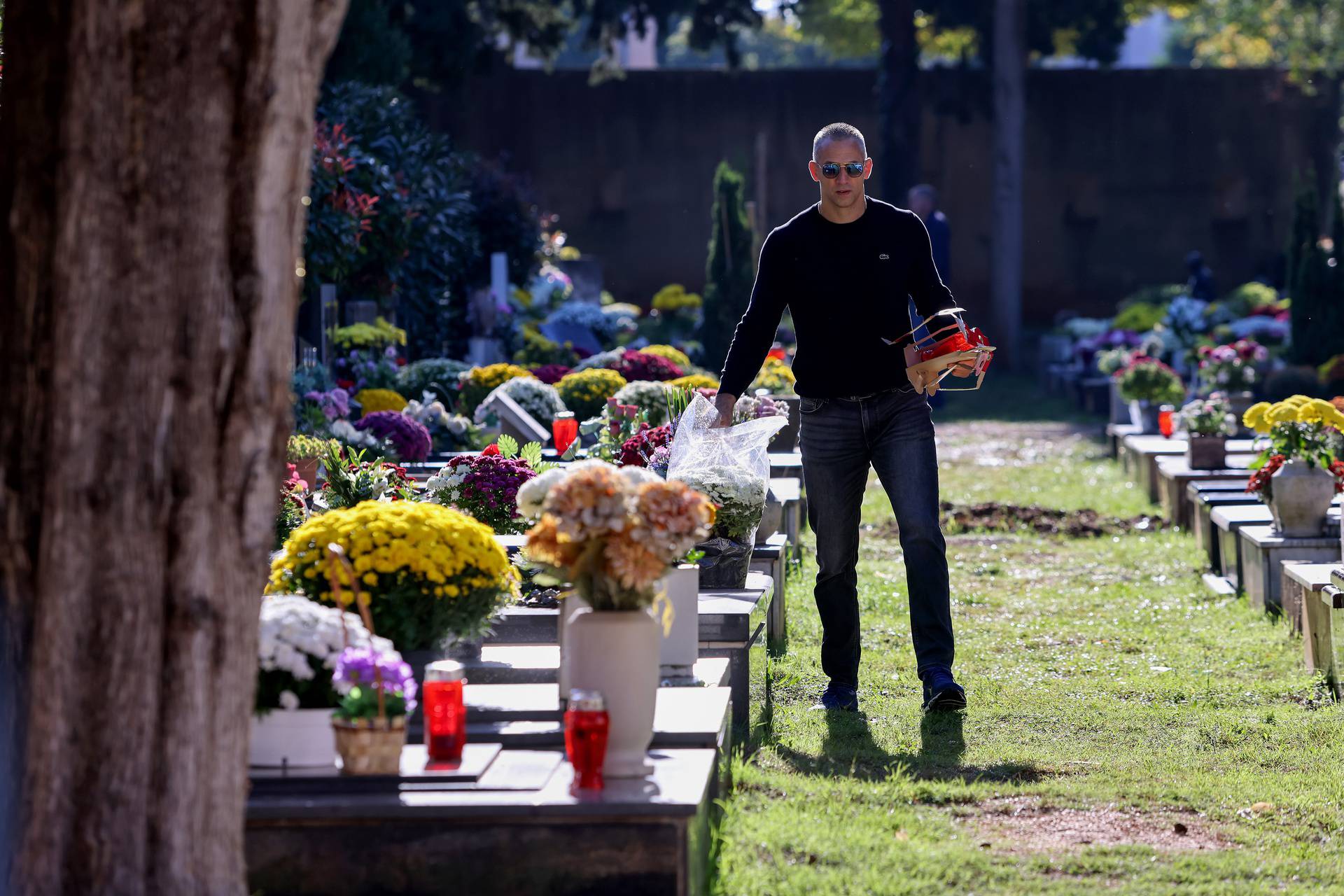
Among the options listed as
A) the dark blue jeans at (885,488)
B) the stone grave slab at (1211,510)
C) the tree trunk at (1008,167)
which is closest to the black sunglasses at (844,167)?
the dark blue jeans at (885,488)

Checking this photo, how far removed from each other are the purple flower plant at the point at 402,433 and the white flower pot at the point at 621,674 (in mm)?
6278

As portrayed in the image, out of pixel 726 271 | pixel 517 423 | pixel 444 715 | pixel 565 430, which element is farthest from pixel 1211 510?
pixel 726 271

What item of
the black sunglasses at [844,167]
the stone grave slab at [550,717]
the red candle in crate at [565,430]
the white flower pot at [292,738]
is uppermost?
the black sunglasses at [844,167]

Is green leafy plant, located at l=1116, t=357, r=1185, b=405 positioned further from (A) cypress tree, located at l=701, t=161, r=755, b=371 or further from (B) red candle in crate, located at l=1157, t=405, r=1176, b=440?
(A) cypress tree, located at l=701, t=161, r=755, b=371

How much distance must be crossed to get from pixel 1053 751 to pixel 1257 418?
3.53 m

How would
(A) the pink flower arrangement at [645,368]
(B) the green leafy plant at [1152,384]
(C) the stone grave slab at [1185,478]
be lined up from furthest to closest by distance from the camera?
(B) the green leafy plant at [1152,384] → (A) the pink flower arrangement at [645,368] → (C) the stone grave slab at [1185,478]

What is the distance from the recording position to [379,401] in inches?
472

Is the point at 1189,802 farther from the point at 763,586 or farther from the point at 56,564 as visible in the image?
the point at 56,564

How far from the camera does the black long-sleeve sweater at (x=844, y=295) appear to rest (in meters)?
5.95

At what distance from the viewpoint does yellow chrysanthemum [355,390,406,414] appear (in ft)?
39.3

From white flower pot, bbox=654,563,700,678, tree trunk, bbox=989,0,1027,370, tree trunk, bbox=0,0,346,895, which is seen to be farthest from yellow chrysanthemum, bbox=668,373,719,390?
tree trunk, bbox=989,0,1027,370

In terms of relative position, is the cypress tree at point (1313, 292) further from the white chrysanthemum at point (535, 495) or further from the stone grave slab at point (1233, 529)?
the white chrysanthemum at point (535, 495)

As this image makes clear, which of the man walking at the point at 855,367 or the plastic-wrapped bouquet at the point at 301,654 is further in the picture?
the man walking at the point at 855,367

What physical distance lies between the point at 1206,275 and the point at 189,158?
20.6 metres
